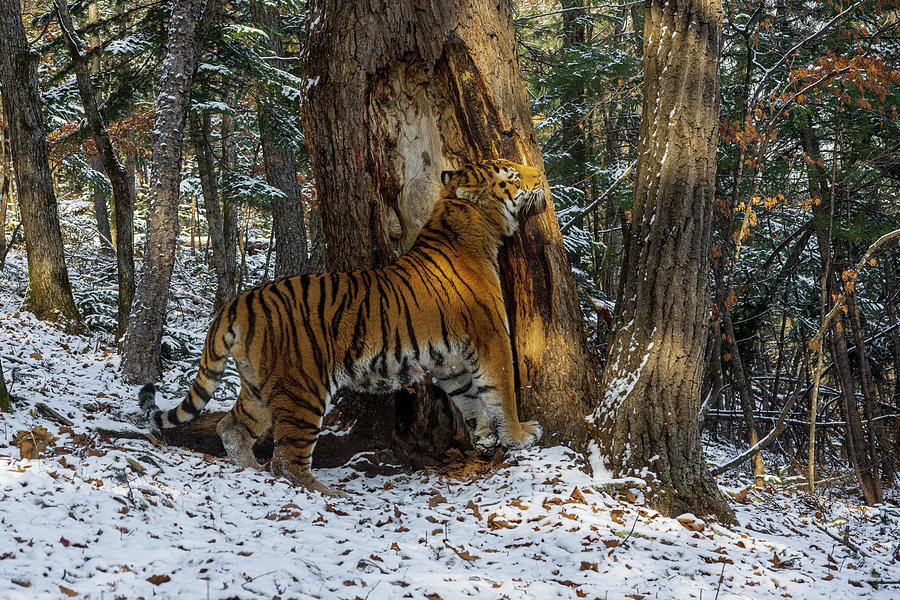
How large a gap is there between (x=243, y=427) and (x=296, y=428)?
25.6 inches

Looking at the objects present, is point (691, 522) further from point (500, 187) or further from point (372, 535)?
point (500, 187)

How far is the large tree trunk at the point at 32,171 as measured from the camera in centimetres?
1000

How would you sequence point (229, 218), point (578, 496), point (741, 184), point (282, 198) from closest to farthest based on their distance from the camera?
1. point (578, 496)
2. point (741, 184)
3. point (282, 198)
4. point (229, 218)

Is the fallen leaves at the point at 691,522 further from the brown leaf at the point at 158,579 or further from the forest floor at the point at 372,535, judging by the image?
the brown leaf at the point at 158,579

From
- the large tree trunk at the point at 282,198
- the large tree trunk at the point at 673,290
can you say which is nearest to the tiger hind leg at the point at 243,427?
the large tree trunk at the point at 673,290

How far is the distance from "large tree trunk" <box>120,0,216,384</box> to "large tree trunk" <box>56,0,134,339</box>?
6.10ft

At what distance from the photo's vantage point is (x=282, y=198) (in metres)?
11.6

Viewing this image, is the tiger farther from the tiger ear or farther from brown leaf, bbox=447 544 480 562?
brown leaf, bbox=447 544 480 562

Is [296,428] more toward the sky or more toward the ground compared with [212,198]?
more toward the ground

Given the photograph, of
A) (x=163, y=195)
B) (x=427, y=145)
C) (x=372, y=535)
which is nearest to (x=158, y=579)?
(x=372, y=535)

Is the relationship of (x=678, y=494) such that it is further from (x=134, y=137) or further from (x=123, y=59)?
(x=134, y=137)

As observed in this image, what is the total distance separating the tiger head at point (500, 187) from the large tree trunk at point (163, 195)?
171 inches

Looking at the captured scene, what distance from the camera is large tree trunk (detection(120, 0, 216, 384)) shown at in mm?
7930

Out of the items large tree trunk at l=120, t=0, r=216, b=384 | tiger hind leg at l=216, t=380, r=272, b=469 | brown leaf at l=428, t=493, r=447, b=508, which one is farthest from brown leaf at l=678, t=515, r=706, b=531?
large tree trunk at l=120, t=0, r=216, b=384
